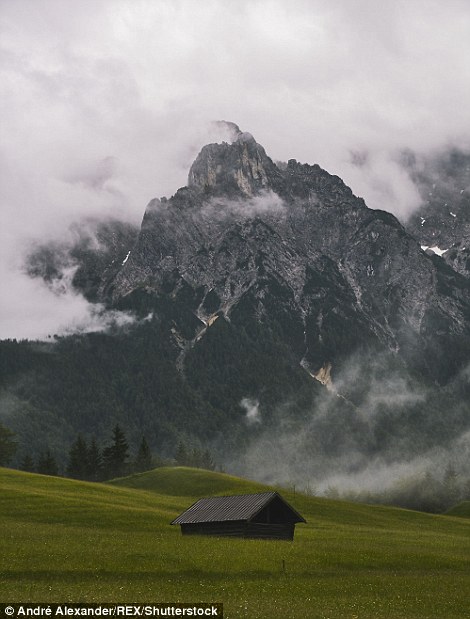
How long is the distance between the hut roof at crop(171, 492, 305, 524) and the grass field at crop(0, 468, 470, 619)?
2326 millimetres

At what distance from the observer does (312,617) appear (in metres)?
34.1

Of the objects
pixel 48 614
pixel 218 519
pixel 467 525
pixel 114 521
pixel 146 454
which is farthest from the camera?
pixel 146 454

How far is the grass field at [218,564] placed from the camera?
126 feet

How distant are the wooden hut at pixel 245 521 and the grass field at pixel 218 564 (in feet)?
6.45

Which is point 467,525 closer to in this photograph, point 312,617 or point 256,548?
point 256,548

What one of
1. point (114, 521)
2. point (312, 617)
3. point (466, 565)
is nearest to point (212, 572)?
point (312, 617)

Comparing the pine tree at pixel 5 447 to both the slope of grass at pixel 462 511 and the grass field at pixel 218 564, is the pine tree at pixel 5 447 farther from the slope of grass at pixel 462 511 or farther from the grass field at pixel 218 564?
the slope of grass at pixel 462 511

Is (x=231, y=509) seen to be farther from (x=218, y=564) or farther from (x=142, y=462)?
(x=142, y=462)

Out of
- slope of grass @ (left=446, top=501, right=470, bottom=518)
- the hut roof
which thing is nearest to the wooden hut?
the hut roof

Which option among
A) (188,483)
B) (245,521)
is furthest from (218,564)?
(188,483)

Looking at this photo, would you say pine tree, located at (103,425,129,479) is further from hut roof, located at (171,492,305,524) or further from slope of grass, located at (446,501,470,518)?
hut roof, located at (171,492,305,524)

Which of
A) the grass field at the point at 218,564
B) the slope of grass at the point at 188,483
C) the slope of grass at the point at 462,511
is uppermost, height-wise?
the slope of grass at the point at 188,483

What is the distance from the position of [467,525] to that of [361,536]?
40687mm

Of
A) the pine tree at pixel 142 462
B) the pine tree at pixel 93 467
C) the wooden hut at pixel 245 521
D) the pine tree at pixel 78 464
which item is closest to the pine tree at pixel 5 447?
the pine tree at pixel 78 464
